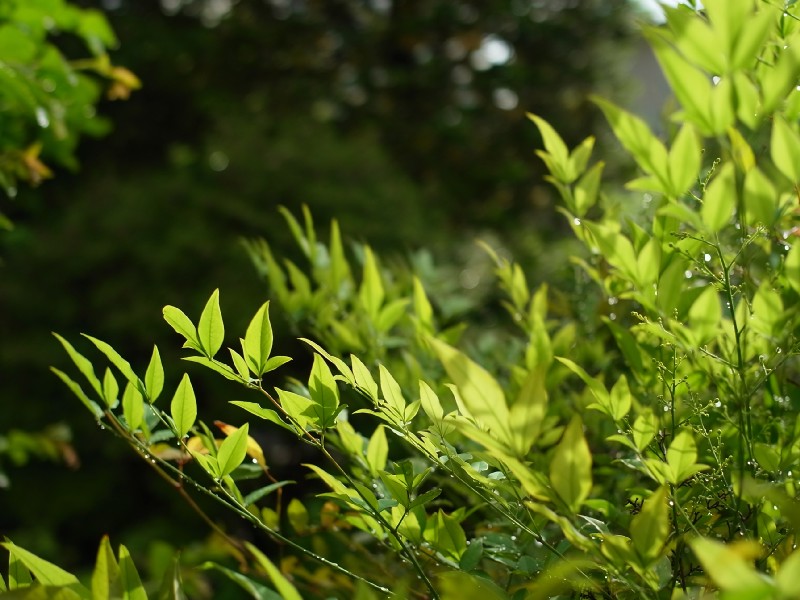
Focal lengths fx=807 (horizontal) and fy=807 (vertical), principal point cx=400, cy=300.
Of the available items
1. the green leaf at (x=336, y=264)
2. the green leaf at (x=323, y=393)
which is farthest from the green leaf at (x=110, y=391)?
the green leaf at (x=336, y=264)

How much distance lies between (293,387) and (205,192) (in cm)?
377

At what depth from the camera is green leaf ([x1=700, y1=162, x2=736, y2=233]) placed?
1.52ft

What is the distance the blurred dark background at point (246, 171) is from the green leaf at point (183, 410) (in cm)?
293

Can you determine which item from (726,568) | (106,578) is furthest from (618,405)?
(106,578)

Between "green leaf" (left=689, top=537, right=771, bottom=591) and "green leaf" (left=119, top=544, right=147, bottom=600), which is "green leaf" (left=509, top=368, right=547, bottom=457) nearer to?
"green leaf" (left=689, top=537, right=771, bottom=591)

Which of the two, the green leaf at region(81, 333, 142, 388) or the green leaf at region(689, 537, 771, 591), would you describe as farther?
the green leaf at region(81, 333, 142, 388)

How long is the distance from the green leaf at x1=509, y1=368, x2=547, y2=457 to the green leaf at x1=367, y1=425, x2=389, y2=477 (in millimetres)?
222

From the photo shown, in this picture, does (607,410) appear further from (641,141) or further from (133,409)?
(133,409)

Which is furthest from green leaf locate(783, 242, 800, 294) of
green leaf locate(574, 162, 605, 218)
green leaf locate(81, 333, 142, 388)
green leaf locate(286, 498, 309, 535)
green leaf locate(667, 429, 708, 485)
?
green leaf locate(286, 498, 309, 535)

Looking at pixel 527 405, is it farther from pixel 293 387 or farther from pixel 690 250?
pixel 293 387

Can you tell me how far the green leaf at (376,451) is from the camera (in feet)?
2.14

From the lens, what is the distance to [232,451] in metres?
0.62

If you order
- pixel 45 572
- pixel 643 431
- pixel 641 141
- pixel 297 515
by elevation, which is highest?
pixel 641 141

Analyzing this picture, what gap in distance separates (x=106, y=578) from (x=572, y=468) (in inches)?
12.2
